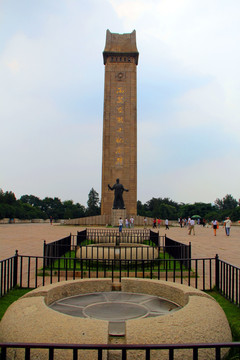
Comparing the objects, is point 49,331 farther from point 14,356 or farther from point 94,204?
point 94,204

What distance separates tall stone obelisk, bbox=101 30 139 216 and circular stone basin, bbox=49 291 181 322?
35.4 metres

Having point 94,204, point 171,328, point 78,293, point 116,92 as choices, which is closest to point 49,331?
point 171,328

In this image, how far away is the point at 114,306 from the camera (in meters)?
4.11

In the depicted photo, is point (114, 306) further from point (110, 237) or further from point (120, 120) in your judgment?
point (120, 120)

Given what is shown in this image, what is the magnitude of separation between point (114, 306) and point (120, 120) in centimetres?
3892

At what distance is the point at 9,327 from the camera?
10.1 feet

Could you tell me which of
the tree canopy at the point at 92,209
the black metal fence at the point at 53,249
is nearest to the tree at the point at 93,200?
the tree canopy at the point at 92,209

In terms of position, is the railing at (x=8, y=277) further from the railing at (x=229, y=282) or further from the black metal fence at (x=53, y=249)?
the railing at (x=229, y=282)

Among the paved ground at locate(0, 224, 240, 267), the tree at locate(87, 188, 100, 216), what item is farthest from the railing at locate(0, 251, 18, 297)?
the tree at locate(87, 188, 100, 216)

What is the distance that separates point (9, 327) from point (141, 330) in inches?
51.1

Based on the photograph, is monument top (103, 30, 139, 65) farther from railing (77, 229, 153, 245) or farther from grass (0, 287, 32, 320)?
grass (0, 287, 32, 320)

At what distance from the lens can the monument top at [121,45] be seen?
43469 mm

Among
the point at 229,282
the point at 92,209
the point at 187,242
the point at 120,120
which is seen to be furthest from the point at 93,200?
the point at 229,282

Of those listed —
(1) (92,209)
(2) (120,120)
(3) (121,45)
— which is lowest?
(1) (92,209)
